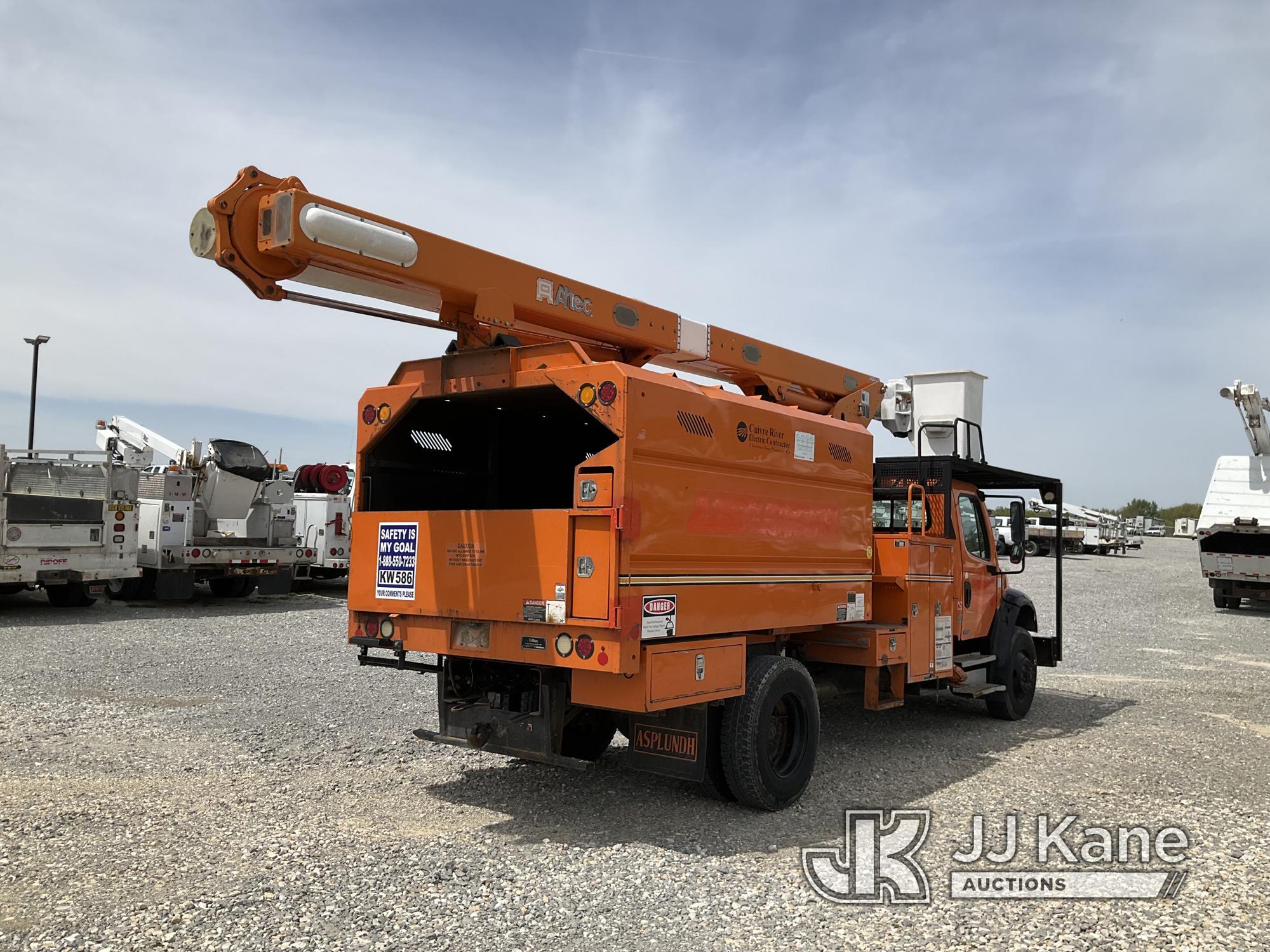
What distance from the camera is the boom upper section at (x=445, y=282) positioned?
491 centimetres

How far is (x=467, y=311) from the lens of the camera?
5816mm

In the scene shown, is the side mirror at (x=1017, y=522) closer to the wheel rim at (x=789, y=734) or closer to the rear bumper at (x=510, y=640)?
the wheel rim at (x=789, y=734)

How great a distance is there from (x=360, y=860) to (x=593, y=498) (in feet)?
7.14

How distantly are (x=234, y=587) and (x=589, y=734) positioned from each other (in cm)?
1449

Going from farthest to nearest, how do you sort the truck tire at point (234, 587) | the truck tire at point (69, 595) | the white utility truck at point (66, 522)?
the truck tire at point (234, 587) < the truck tire at point (69, 595) < the white utility truck at point (66, 522)

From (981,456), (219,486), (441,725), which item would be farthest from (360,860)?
(219,486)

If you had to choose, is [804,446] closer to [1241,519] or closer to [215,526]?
[215,526]

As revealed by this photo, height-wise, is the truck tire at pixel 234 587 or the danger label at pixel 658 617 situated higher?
the danger label at pixel 658 617

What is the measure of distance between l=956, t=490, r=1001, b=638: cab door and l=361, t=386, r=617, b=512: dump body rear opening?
3774 millimetres

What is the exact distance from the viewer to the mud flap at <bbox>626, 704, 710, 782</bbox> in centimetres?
573

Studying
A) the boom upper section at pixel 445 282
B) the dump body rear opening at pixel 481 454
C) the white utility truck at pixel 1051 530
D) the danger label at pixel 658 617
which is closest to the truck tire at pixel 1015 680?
the boom upper section at pixel 445 282

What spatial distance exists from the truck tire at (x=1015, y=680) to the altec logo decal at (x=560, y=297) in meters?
5.54

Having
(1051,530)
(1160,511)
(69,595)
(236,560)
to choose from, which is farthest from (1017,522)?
(1160,511)

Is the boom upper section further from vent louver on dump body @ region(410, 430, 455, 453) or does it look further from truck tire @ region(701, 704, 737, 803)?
truck tire @ region(701, 704, 737, 803)
